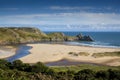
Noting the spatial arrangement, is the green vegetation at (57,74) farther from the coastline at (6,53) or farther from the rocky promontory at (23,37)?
the rocky promontory at (23,37)

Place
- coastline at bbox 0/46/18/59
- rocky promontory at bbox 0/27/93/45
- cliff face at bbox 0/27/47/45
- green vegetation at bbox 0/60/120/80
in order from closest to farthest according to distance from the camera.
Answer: green vegetation at bbox 0/60/120/80, coastline at bbox 0/46/18/59, cliff face at bbox 0/27/47/45, rocky promontory at bbox 0/27/93/45

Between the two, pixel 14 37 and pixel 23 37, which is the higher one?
pixel 14 37

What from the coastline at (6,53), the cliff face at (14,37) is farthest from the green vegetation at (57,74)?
the cliff face at (14,37)

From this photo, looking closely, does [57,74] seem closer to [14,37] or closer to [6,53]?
[6,53]

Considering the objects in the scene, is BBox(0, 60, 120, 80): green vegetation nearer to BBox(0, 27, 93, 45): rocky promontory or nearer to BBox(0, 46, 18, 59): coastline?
BBox(0, 46, 18, 59): coastline

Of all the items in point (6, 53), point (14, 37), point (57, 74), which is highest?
point (14, 37)

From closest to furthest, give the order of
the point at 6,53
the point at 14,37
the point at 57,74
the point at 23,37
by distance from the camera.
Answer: the point at 57,74 → the point at 6,53 → the point at 14,37 → the point at 23,37

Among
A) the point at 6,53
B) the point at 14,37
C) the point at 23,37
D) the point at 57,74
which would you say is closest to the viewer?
the point at 57,74

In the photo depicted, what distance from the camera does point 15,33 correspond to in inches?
5773

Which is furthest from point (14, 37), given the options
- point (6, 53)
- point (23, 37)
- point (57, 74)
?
point (57, 74)

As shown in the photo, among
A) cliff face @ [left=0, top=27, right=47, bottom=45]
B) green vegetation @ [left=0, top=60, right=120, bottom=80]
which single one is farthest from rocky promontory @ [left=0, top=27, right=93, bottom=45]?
green vegetation @ [left=0, top=60, right=120, bottom=80]

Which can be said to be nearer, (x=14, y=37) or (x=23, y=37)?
(x=14, y=37)

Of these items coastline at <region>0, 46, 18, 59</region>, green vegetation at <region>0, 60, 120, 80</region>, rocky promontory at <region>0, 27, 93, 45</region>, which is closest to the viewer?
green vegetation at <region>0, 60, 120, 80</region>

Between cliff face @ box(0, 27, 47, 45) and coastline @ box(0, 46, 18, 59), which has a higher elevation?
cliff face @ box(0, 27, 47, 45)
